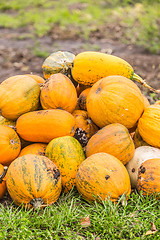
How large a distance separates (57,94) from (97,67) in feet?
2.13

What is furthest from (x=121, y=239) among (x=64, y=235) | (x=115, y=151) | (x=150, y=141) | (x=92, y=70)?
(x=92, y=70)

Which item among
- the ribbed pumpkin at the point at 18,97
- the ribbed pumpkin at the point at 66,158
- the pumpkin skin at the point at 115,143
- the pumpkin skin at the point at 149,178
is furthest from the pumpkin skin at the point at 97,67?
the pumpkin skin at the point at 149,178

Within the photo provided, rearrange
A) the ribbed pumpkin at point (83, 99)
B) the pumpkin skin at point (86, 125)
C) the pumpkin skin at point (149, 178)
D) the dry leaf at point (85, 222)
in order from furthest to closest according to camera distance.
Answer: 1. the ribbed pumpkin at point (83, 99)
2. the pumpkin skin at point (86, 125)
3. the pumpkin skin at point (149, 178)
4. the dry leaf at point (85, 222)

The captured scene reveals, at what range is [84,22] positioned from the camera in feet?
34.8

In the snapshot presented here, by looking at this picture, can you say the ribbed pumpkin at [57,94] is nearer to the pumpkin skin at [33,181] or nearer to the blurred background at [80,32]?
the pumpkin skin at [33,181]

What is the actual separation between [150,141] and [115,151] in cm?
47

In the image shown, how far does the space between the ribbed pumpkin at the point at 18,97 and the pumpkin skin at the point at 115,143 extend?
0.86m

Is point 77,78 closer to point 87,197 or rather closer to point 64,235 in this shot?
point 87,197

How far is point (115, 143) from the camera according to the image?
2785 mm

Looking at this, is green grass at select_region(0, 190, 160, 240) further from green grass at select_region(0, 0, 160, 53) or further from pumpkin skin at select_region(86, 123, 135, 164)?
green grass at select_region(0, 0, 160, 53)

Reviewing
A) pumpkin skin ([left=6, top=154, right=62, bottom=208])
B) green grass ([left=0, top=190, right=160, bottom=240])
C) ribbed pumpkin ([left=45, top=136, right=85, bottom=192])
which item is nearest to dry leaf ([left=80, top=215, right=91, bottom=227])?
green grass ([left=0, top=190, right=160, bottom=240])

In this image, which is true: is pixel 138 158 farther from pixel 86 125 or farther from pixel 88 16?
pixel 88 16

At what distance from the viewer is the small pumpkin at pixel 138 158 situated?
288 centimetres

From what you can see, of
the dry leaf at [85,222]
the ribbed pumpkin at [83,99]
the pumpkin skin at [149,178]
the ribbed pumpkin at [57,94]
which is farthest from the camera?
Result: the ribbed pumpkin at [83,99]
